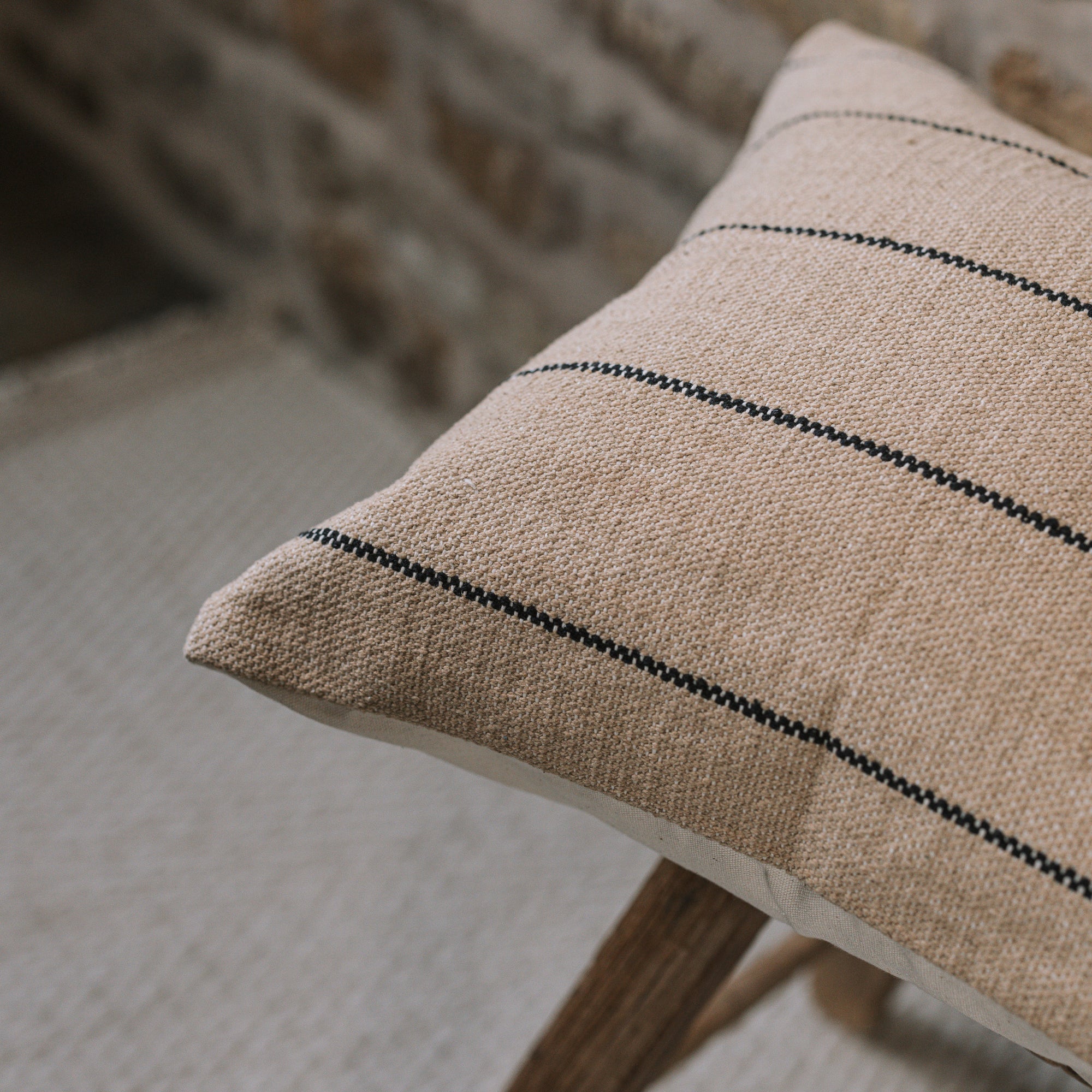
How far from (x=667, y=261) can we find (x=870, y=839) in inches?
8.3

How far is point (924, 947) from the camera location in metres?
0.29

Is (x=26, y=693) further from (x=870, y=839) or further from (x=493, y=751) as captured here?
(x=870, y=839)

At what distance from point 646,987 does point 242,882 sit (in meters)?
0.49

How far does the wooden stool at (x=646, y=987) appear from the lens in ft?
1.45

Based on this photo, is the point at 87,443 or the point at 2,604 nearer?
the point at 2,604

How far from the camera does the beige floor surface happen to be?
76 centimetres

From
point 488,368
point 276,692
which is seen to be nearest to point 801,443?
point 276,692

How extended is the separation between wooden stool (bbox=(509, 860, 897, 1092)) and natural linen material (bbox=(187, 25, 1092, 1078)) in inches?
4.7

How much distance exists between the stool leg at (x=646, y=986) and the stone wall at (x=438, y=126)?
435 millimetres

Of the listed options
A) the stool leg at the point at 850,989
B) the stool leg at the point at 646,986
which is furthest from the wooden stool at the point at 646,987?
the stool leg at the point at 850,989

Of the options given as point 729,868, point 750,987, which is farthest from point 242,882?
point 729,868

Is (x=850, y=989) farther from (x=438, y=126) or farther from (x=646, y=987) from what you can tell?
(x=438, y=126)

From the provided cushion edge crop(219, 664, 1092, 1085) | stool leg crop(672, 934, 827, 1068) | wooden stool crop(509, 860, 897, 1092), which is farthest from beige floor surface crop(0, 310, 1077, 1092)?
cushion edge crop(219, 664, 1092, 1085)

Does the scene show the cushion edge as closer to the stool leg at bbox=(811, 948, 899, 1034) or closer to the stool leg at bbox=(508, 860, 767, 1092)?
the stool leg at bbox=(508, 860, 767, 1092)
